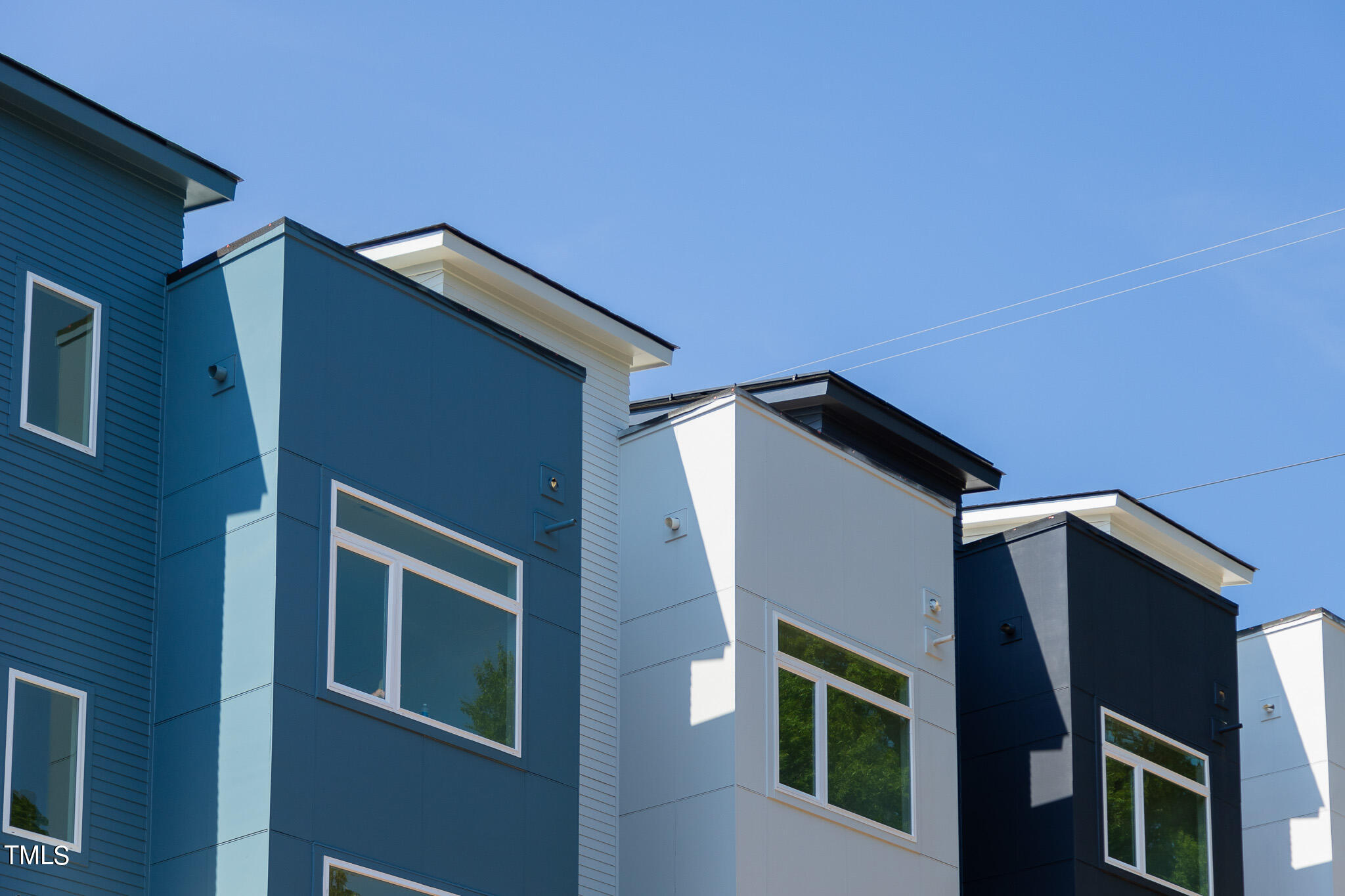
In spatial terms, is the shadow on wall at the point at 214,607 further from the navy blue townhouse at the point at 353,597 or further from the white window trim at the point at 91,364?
the white window trim at the point at 91,364

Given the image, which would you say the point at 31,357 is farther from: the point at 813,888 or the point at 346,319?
the point at 813,888

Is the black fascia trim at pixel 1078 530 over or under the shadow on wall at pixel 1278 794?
over

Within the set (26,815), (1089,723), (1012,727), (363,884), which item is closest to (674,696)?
(1012,727)

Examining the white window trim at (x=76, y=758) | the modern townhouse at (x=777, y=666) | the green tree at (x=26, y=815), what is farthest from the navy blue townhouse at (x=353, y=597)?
the modern townhouse at (x=777, y=666)

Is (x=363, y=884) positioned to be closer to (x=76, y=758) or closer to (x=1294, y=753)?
(x=76, y=758)

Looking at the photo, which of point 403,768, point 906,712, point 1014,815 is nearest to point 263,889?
point 403,768

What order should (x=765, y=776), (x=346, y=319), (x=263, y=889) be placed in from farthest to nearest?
(x=765, y=776) → (x=346, y=319) → (x=263, y=889)

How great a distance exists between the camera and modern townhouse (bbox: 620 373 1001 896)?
60.7ft

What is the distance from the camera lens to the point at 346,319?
53.8 feet

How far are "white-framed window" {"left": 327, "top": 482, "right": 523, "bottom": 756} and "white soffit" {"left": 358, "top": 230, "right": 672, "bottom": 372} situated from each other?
4.18m

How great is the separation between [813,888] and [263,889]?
20.4ft

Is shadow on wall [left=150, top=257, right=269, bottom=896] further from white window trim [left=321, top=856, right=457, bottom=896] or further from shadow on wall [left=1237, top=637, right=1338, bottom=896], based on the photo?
shadow on wall [left=1237, top=637, right=1338, bottom=896]

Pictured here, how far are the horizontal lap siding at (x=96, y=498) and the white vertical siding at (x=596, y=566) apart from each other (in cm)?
404

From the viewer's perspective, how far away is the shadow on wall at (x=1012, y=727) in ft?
69.4
